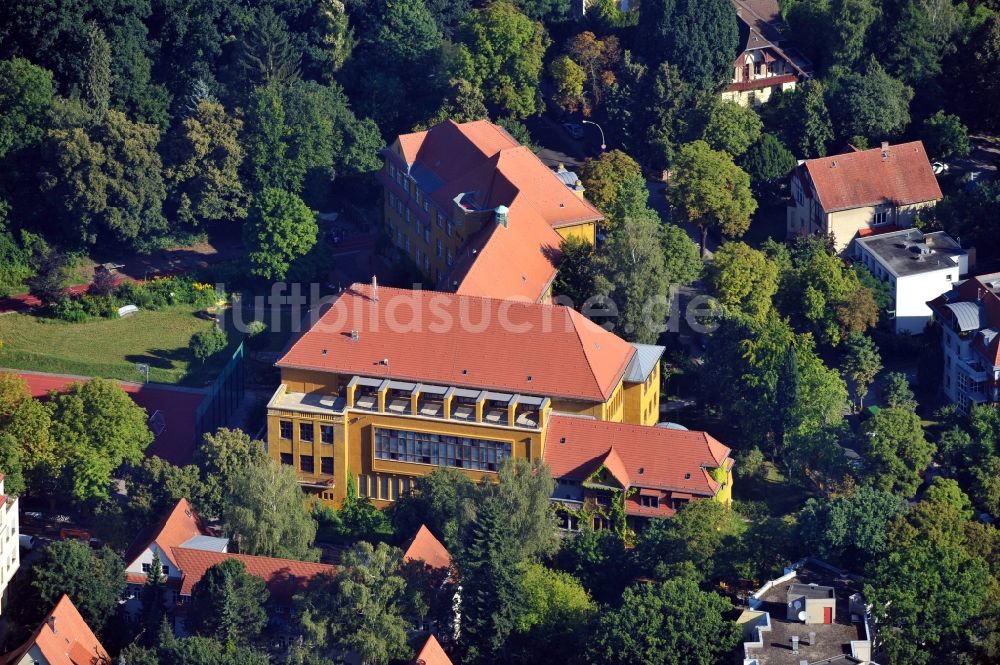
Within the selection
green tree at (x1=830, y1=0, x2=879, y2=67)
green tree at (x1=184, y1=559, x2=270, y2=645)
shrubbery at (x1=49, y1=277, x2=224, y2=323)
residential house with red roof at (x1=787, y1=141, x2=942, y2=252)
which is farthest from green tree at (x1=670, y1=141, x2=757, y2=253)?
green tree at (x1=184, y1=559, x2=270, y2=645)

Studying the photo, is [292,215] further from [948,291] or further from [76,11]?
[948,291]

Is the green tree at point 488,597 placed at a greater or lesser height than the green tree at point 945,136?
lesser

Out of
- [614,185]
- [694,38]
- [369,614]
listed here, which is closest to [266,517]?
[369,614]

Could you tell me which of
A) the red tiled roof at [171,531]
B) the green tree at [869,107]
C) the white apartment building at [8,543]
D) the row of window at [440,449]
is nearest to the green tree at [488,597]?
the row of window at [440,449]

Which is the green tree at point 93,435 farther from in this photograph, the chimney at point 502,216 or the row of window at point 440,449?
the chimney at point 502,216

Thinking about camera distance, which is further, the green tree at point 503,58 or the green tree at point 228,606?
the green tree at point 503,58

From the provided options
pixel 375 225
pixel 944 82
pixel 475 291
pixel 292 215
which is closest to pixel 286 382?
pixel 475 291
